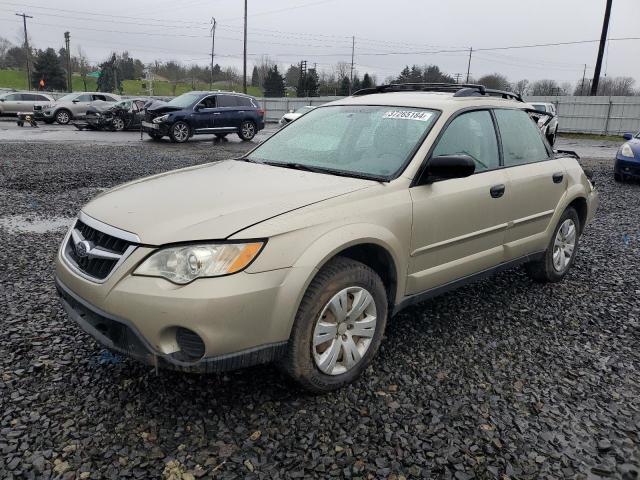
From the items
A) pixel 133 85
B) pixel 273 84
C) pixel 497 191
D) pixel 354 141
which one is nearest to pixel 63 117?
pixel 354 141

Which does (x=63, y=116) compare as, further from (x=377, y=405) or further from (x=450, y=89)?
(x=377, y=405)

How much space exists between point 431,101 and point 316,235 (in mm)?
1682

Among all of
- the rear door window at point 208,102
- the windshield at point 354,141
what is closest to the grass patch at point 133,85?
the rear door window at point 208,102

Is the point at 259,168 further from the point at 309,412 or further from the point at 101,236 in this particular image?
the point at 309,412

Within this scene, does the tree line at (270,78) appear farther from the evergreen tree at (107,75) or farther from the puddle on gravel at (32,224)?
the puddle on gravel at (32,224)

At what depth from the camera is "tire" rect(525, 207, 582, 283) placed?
4574 millimetres

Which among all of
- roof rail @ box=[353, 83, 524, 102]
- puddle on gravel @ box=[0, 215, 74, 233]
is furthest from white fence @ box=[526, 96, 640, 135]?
puddle on gravel @ box=[0, 215, 74, 233]

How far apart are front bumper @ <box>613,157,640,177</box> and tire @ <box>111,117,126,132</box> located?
19.7 meters

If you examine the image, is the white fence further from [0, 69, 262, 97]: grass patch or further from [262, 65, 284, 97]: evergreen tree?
[0, 69, 262, 97]: grass patch

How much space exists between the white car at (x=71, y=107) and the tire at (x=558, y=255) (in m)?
25.1

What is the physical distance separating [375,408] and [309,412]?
0.36m

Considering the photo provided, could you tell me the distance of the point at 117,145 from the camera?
16078 mm

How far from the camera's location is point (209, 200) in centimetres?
281

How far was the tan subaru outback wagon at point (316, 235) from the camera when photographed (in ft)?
7.93
